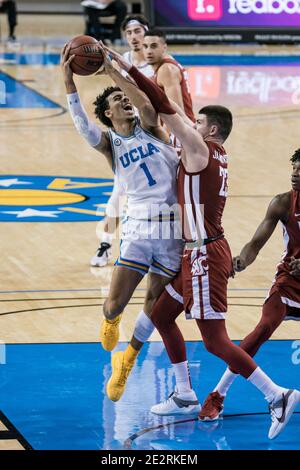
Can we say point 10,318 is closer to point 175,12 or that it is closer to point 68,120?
point 68,120

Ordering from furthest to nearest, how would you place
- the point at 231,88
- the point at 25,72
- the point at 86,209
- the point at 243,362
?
the point at 25,72
the point at 231,88
the point at 86,209
the point at 243,362

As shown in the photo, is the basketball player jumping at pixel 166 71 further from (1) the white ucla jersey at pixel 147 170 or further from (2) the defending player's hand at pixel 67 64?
(2) the defending player's hand at pixel 67 64

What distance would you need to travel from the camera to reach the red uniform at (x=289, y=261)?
266 inches

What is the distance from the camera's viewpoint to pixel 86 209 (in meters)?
12.0

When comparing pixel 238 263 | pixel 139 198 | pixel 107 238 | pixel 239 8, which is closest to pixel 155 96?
pixel 139 198

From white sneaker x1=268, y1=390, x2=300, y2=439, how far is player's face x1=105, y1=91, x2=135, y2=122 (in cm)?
187

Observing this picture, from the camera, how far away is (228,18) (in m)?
23.2

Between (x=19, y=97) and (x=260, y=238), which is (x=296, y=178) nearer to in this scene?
(x=260, y=238)

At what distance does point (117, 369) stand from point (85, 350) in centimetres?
110

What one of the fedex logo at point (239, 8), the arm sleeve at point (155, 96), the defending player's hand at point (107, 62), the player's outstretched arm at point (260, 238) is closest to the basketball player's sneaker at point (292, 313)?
the player's outstretched arm at point (260, 238)

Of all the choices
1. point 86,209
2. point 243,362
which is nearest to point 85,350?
point 243,362

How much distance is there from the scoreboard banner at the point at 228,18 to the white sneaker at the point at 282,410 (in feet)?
56.7

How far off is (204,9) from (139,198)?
16742 millimetres

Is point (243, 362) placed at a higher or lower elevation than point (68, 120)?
higher
